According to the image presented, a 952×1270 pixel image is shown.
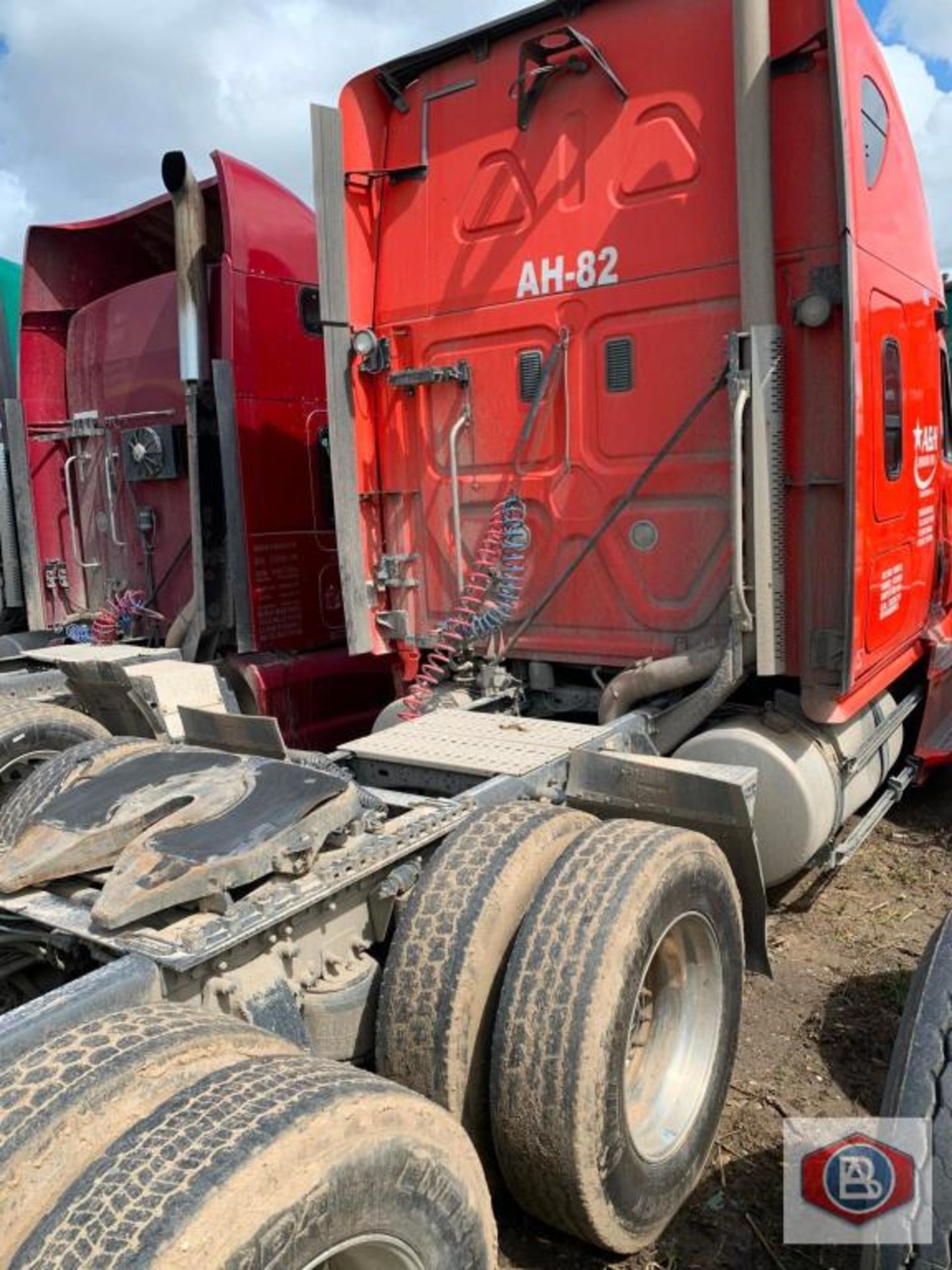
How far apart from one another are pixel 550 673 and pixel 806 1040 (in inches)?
72.2

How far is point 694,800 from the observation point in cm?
327

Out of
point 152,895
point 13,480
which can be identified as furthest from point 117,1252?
point 13,480

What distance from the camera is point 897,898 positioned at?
15.7ft

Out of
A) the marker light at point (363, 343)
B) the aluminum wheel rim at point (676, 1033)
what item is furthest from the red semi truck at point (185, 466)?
the aluminum wheel rim at point (676, 1033)

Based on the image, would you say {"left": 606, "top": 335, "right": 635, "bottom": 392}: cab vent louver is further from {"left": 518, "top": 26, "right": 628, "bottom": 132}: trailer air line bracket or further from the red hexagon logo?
the red hexagon logo

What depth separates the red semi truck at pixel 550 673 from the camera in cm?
191

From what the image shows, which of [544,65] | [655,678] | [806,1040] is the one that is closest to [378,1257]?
[806,1040]

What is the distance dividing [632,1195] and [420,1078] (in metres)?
0.61

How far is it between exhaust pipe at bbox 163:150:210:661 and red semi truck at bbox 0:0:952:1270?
44.1 inches

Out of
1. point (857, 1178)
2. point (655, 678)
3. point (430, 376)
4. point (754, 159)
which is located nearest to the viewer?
point (857, 1178)

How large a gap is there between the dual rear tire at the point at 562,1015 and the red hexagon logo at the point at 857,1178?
290 millimetres

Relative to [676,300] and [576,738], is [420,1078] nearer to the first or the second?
[576,738]

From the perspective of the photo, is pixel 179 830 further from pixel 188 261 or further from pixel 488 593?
pixel 188 261

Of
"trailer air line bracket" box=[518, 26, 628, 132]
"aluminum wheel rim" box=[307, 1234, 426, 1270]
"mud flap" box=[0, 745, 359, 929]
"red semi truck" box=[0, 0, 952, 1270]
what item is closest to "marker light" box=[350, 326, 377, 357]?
"red semi truck" box=[0, 0, 952, 1270]
